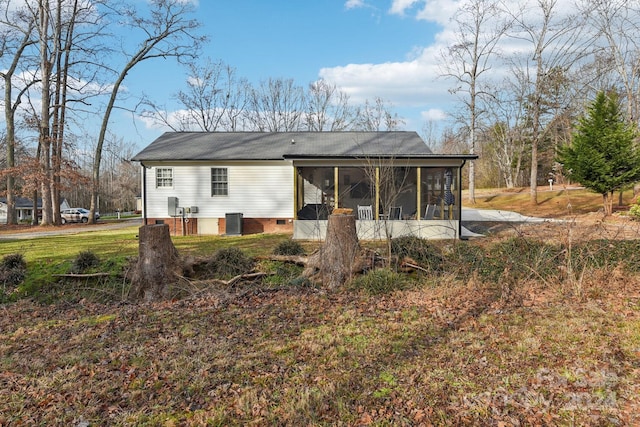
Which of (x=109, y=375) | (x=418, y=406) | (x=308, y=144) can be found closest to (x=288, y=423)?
(x=418, y=406)

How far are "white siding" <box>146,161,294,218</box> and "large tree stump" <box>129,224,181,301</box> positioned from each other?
27.5ft

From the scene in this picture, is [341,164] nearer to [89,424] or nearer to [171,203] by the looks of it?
[171,203]

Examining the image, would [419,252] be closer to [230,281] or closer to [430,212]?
[230,281]

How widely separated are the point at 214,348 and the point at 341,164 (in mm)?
9215

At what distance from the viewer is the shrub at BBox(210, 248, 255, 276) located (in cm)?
742

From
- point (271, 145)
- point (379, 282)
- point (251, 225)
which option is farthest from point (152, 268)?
point (271, 145)

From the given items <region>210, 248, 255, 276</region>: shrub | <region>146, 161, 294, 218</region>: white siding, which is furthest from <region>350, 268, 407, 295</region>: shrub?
<region>146, 161, 294, 218</region>: white siding

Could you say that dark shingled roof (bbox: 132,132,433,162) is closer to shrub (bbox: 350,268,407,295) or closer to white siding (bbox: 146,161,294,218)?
white siding (bbox: 146,161,294,218)

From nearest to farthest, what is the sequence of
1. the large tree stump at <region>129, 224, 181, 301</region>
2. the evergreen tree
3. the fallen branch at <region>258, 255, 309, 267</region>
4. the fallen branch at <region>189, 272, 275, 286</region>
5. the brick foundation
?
the large tree stump at <region>129, 224, 181, 301</region> < the fallen branch at <region>189, 272, 275, 286</region> < the fallen branch at <region>258, 255, 309, 267</region> < the brick foundation < the evergreen tree

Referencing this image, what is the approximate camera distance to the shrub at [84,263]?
7454 millimetres

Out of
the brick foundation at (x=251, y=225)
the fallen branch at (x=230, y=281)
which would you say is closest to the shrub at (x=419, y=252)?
the fallen branch at (x=230, y=281)

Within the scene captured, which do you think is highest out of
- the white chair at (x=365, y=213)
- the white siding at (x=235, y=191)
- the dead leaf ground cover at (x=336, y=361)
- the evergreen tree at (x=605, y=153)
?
the evergreen tree at (x=605, y=153)

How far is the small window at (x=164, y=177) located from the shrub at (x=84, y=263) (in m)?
7.78

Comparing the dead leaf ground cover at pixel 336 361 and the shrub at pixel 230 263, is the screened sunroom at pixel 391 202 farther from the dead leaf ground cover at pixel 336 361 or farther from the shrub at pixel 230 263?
the dead leaf ground cover at pixel 336 361
